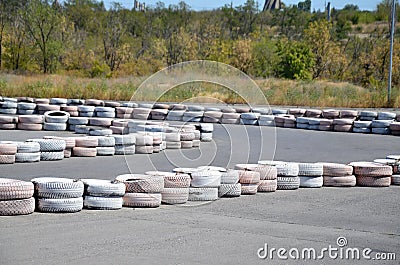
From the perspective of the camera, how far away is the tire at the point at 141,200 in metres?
7.95

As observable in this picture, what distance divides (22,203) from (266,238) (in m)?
2.79

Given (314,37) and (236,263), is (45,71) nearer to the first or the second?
(314,37)

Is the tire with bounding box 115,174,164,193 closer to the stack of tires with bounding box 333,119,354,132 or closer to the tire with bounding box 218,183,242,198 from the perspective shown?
the tire with bounding box 218,183,242,198

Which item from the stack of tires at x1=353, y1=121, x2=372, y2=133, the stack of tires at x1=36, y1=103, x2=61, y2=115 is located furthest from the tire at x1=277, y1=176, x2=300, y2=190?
the stack of tires at x1=36, y1=103, x2=61, y2=115

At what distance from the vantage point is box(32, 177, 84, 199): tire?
7.57 m

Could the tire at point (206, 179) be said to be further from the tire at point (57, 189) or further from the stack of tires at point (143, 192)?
the tire at point (57, 189)

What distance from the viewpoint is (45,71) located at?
43000 millimetres

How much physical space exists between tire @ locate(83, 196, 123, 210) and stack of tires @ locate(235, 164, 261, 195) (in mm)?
1994

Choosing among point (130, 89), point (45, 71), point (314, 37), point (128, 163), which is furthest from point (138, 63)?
point (128, 163)

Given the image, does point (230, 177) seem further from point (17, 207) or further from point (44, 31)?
point (44, 31)

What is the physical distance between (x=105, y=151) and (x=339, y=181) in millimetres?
4623

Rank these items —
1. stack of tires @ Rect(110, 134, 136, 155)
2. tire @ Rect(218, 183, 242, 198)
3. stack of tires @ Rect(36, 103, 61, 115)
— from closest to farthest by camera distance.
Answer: tire @ Rect(218, 183, 242, 198), stack of tires @ Rect(110, 134, 136, 155), stack of tires @ Rect(36, 103, 61, 115)

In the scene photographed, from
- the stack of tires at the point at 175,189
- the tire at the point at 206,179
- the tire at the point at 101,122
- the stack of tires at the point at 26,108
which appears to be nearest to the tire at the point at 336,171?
the tire at the point at 206,179

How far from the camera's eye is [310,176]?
9.87 m
